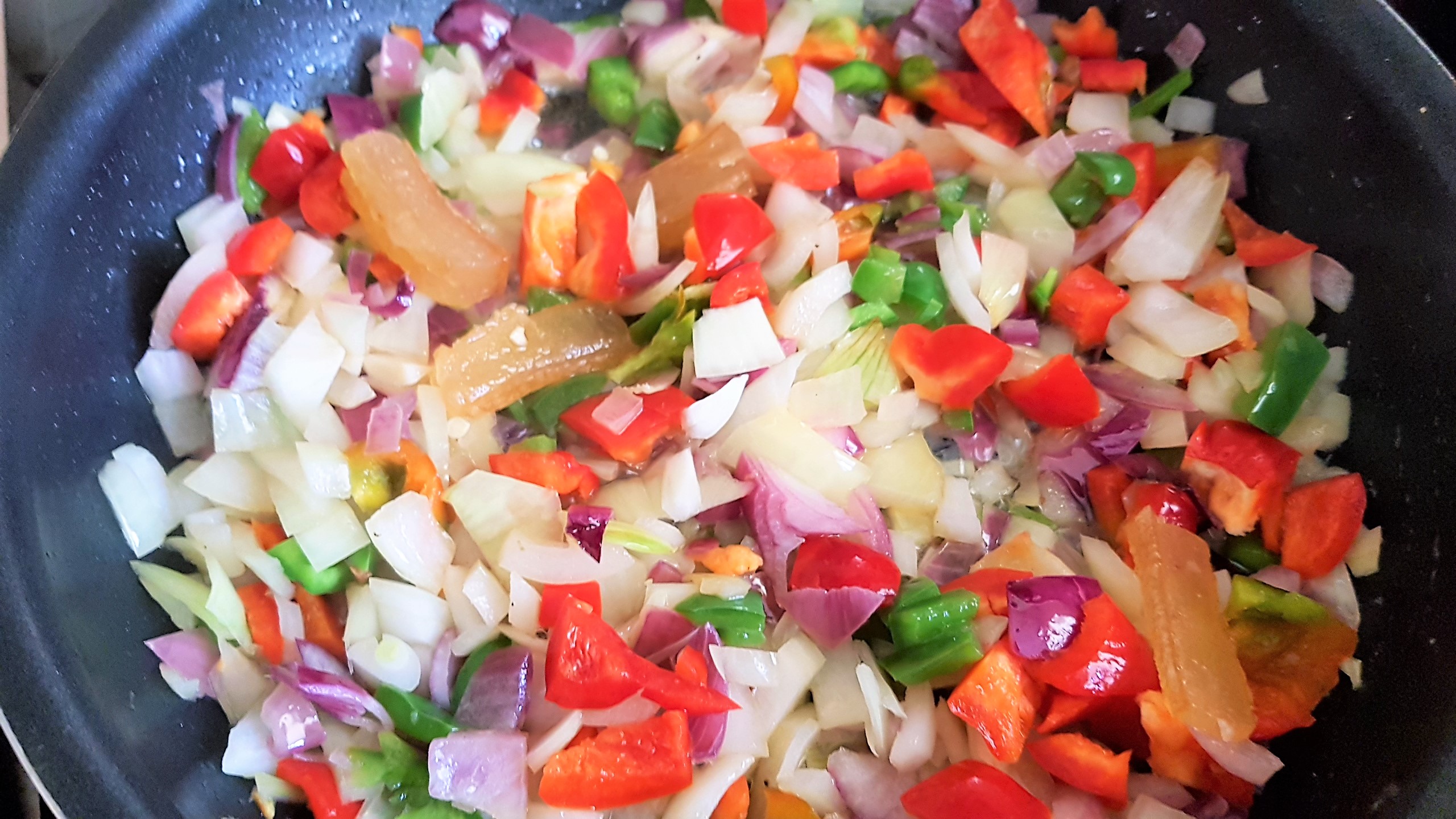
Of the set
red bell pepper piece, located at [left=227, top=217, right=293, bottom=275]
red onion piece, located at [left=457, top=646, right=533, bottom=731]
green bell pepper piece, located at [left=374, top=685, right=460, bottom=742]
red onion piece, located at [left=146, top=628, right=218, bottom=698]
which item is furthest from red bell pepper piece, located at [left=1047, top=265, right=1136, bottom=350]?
red onion piece, located at [left=146, top=628, right=218, bottom=698]

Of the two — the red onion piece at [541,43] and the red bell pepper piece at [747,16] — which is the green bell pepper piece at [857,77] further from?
the red onion piece at [541,43]

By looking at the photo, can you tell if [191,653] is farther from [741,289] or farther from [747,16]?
[747,16]

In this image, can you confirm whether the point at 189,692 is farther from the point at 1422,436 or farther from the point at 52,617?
the point at 1422,436

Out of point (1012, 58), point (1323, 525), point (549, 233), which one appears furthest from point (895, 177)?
point (1323, 525)

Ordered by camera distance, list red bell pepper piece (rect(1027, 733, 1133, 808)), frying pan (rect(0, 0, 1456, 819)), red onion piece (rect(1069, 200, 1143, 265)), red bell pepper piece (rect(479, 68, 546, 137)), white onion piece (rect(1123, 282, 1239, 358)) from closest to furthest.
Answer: frying pan (rect(0, 0, 1456, 819)) < red bell pepper piece (rect(1027, 733, 1133, 808)) < white onion piece (rect(1123, 282, 1239, 358)) < red onion piece (rect(1069, 200, 1143, 265)) < red bell pepper piece (rect(479, 68, 546, 137))

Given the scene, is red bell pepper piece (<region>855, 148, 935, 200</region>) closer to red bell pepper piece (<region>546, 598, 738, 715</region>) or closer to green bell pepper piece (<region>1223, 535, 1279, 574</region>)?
green bell pepper piece (<region>1223, 535, 1279, 574</region>)

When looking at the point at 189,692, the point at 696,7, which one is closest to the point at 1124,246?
the point at 696,7
